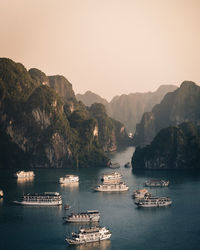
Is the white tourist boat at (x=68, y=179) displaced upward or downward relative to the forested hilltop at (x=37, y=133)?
downward

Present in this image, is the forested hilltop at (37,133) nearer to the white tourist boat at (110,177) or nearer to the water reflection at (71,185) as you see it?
the white tourist boat at (110,177)

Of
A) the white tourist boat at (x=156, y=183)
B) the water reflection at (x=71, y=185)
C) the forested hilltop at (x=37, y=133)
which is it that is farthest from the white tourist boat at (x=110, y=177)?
the forested hilltop at (x=37, y=133)

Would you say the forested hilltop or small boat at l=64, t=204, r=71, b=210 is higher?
the forested hilltop

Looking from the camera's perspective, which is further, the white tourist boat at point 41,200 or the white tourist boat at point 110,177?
the white tourist boat at point 110,177

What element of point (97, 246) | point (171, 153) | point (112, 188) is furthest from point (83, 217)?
point (171, 153)

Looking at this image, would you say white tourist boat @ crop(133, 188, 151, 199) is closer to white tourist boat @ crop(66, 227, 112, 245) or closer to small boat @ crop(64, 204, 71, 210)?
small boat @ crop(64, 204, 71, 210)

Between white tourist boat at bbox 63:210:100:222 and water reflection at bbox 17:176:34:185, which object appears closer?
white tourist boat at bbox 63:210:100:222

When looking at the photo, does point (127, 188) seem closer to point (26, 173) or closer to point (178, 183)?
point (178, 183)

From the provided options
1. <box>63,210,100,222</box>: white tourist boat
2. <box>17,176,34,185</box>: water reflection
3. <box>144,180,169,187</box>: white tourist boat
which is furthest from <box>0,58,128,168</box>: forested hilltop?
<box>63,210,100,222</box>: white tourist boat

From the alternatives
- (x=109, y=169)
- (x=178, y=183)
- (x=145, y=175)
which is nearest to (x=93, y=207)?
(x=178, y=183)

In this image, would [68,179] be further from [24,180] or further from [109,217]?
[109,217]
